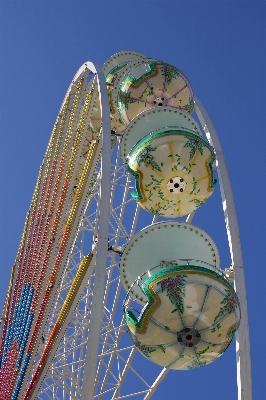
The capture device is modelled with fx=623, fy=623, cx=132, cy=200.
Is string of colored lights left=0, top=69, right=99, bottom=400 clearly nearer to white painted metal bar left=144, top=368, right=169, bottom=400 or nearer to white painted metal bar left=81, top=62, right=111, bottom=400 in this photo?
white painted metal bar left=81, top=62, right=111, bottom=400

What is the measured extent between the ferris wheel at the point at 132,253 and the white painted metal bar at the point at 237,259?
24 mm

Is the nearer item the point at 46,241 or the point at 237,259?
the point at 237,259

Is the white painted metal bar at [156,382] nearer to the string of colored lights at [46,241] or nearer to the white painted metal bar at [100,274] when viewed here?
the string of colored lights at [46,241]

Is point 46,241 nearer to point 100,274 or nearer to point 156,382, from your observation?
point 156,382

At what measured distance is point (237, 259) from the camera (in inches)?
472

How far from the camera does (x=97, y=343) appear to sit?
970 cm

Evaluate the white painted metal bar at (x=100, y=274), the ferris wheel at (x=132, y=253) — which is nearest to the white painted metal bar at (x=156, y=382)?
the ferris wheel at (x=132, y=253)

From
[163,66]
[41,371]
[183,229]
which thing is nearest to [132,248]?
[183,229]

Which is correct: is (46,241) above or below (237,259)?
above

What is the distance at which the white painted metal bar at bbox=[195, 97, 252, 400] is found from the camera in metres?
10.4

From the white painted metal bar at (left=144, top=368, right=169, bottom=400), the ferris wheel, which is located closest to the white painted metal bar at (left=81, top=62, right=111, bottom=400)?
the ferris wheel

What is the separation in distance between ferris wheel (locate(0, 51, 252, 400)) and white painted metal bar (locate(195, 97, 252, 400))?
0.08 feet

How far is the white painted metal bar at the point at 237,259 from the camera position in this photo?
34.1 ft

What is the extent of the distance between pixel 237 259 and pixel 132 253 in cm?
205
